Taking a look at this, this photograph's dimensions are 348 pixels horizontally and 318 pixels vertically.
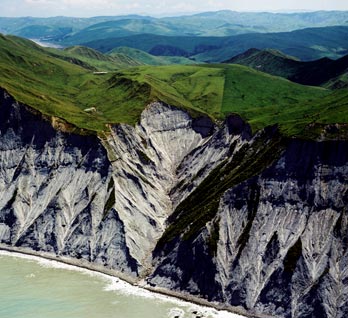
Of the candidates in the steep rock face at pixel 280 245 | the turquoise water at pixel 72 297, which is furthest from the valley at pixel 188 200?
the turquoise water at pixel 72 297

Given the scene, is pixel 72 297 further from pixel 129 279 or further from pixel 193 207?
pixel 193 207

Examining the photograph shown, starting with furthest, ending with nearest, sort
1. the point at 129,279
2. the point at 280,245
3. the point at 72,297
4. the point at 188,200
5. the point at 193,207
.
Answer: the point at 188,200
the point at 193,207
the point at 129,279
the point at 72,297
the point at 280,245

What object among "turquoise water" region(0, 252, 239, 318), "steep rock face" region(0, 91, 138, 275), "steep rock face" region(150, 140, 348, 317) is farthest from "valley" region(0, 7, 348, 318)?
"turquoise water" region(0, 252, 239, 318)

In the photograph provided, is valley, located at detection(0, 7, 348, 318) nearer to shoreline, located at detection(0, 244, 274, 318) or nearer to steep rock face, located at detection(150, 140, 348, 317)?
steep rock face, located at detection(150, 140, 348, 317)

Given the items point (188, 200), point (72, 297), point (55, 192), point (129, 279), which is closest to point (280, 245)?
point (129, 279)

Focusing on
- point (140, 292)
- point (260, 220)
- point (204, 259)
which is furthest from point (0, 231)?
point (260, 220)

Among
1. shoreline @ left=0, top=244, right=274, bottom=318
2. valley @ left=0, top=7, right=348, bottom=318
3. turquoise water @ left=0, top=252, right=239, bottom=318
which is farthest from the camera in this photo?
valley @ left=0, top=7, right=348, bottom=318
